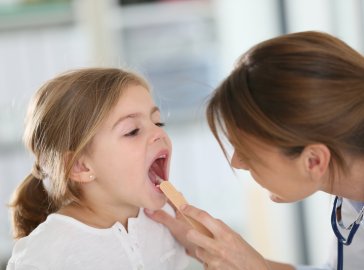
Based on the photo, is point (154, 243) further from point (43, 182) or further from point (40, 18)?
point (40, 18)

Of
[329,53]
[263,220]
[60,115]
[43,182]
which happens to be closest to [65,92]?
[60,115]

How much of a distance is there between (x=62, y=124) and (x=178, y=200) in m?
0.32

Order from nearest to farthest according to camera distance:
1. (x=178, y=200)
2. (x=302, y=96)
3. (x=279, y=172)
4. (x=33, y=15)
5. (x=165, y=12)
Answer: (x=302, y=96) → (x=279, y=172) → (x=178, y=200) → (x=33, y=15) → (x=165, y=12)

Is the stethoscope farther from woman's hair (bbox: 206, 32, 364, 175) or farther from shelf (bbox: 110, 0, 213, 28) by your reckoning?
shelf (bbox: 110, 0, 213, 28)

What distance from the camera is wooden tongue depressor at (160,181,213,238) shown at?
4.65 feet

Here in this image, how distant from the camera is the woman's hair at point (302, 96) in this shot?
1.23m

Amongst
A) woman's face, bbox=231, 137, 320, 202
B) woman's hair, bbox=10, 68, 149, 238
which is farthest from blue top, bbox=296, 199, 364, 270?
woman's hair, bbox=10, 68, 149, 238

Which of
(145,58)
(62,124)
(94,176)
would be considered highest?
(62,124)

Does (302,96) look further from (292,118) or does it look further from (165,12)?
(165,12)

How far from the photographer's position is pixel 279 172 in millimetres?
1333

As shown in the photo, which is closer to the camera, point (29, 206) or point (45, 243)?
point (45, 243)

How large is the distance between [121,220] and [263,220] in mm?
1939

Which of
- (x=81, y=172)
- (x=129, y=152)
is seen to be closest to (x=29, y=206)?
(x=81, y=172)

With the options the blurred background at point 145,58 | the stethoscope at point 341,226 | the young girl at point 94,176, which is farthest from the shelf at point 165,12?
the stethoscope at point 341,226
